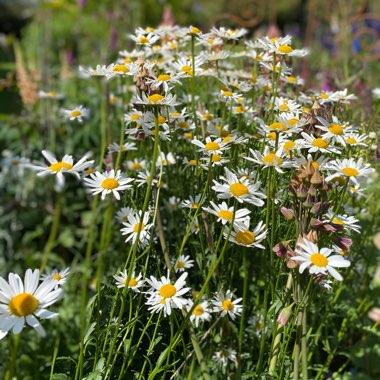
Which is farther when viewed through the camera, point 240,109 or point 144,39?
point 240,109

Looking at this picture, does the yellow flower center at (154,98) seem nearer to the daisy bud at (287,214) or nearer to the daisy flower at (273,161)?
the daisy flower at (273,161)

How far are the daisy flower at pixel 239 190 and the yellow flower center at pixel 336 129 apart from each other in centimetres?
24

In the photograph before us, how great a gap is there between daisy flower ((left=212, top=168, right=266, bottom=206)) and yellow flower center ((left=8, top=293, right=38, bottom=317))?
0.40m

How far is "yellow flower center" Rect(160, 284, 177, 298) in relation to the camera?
1.04 meters

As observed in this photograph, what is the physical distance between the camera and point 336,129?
1.13 meters

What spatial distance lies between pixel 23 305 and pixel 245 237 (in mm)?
433

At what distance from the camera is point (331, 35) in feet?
23.5

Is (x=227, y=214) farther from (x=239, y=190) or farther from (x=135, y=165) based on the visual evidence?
(x=135, y=165)

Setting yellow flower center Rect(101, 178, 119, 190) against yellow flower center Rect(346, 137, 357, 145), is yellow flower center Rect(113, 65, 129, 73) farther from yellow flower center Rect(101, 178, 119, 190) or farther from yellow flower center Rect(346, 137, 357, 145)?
yellow flower center Rect(346, 137, 357, 145)

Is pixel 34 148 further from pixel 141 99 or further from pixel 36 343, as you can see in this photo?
pixel 141 99

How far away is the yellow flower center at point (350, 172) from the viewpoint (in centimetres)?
100

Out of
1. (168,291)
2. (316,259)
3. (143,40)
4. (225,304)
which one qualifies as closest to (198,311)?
(225,304)

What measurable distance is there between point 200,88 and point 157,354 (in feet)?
2.81

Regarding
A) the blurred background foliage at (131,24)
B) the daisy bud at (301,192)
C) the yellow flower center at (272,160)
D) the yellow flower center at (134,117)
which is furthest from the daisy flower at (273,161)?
the blurred background foliage at (131,24)
